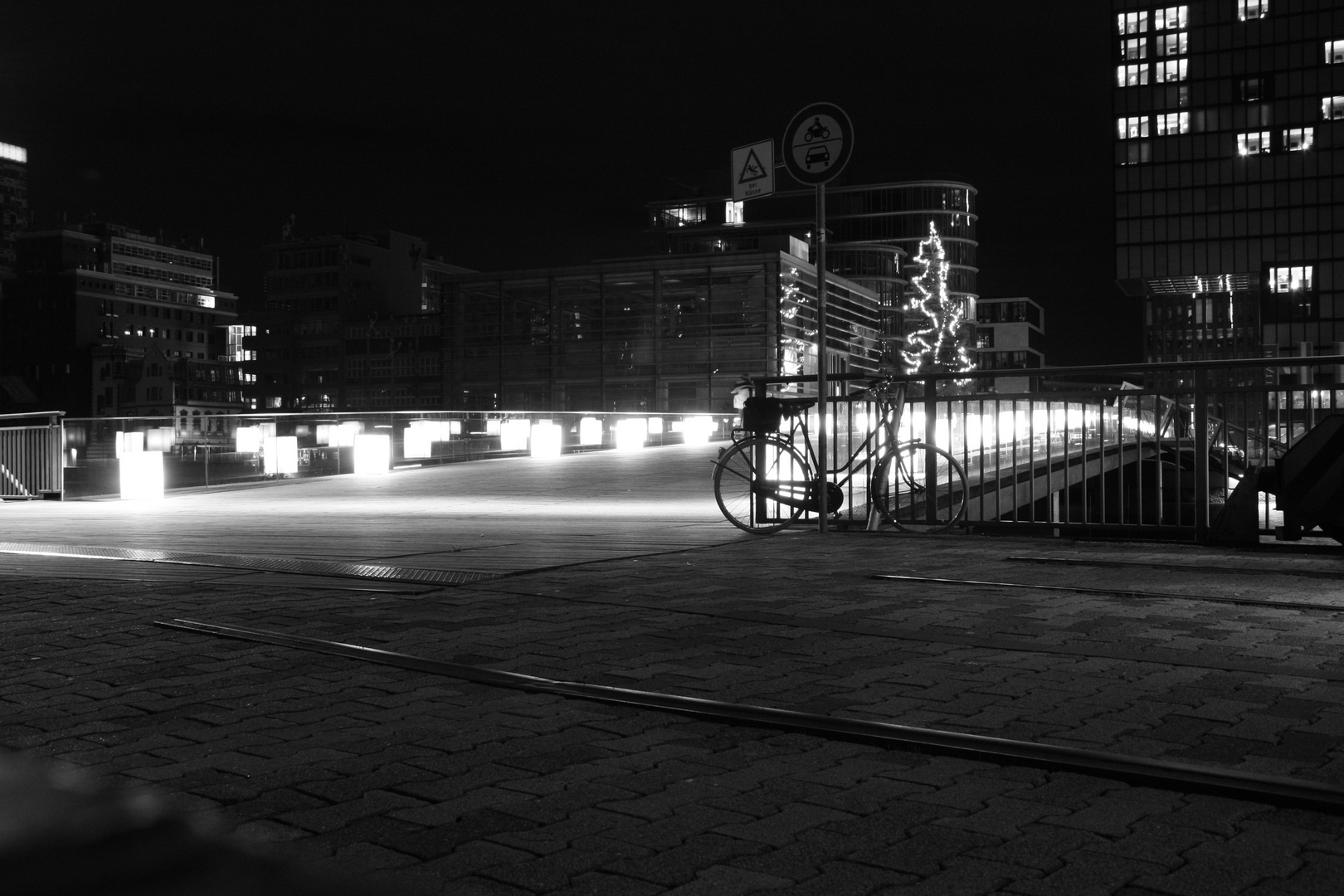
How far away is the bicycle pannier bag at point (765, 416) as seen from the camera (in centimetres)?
1173

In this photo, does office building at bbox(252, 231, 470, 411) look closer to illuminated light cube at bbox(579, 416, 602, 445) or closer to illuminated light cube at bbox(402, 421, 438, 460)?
illuminated light cube at bbox(579, 416, 602, 445)

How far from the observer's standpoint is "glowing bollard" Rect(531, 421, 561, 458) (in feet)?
102

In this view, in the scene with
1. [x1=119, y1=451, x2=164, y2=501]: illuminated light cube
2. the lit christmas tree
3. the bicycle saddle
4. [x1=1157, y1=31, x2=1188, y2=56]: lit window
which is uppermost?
[x1=1157, y1=31, x2=1188, y2=56]: lit window

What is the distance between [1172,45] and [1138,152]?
31.0 feet

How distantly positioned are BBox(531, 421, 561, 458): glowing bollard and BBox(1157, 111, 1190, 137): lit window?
290ft

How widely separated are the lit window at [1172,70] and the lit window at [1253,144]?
767 cm

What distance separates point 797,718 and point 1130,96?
114 m

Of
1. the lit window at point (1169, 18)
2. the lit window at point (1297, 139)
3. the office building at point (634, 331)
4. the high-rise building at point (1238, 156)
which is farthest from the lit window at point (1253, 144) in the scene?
the office building at point (634, 331)

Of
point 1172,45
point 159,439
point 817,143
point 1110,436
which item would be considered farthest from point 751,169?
point 1172,45

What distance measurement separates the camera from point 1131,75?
10775 cm

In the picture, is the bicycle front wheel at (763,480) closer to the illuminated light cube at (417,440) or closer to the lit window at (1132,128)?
the illuminated light cube at (417,440)

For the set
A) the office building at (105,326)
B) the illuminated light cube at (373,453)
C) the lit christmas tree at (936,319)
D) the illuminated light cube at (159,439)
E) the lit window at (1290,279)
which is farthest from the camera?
the office building at (105,326)

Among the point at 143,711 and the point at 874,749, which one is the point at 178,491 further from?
the point at 874,749

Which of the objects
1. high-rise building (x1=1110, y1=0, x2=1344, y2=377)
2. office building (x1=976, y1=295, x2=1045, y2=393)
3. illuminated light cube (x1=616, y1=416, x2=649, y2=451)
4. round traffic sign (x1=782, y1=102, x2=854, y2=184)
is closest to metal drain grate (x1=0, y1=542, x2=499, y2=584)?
round traffic sign (x1=782, y1=102, x2=854, y2=184)
